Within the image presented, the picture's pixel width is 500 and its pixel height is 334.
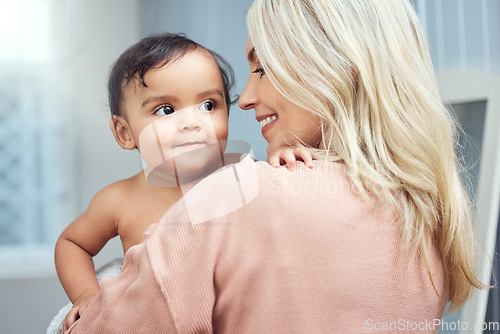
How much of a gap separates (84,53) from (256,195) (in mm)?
434

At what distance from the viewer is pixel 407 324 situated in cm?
55

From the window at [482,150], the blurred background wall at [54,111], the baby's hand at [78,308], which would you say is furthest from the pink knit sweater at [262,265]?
the window at [482,150]

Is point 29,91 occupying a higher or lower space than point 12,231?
higher

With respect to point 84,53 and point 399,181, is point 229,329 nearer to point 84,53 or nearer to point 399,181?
point 399,181

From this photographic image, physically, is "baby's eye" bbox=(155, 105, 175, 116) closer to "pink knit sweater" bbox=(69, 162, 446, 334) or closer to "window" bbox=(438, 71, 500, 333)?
"pink knit sweater" bbox=(69, 162, 446, 334)

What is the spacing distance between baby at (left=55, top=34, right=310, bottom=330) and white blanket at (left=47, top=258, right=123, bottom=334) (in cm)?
2

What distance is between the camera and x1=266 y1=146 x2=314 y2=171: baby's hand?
55 cm

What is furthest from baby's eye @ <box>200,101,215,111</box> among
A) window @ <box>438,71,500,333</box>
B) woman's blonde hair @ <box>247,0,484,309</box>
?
window @ <box>438,71,500,333</box>

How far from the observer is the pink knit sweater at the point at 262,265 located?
1.51 ft

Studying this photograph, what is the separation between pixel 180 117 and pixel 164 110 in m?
0.03

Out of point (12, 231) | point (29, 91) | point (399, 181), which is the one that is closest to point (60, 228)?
point (12, 231)

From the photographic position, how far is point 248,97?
2.22 ft

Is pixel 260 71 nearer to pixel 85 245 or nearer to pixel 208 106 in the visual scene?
pixel 208 106

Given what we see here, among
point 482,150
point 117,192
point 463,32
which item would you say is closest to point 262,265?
point 117,192
